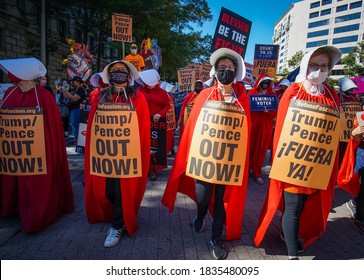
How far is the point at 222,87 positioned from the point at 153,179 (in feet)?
10.8

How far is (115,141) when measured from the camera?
10.0 ft

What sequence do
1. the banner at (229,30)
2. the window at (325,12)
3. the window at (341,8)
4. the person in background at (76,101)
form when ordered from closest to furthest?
the banner at (229,30)
the person in background at (76,101)
the window at (341,8)
the window at (325,12)

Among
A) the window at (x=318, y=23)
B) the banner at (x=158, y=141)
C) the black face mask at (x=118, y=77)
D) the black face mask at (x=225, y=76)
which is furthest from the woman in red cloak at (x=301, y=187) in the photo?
the window at (x=318, y=23)

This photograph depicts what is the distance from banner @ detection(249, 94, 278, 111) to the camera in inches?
220

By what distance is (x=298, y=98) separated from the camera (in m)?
2.78

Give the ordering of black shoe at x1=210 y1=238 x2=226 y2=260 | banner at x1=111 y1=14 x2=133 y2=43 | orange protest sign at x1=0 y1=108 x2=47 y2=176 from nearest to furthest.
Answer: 1. black shoe at x1=210 y1=238 x2=226 y2=260
2. orange protest sign at x1=0 y1=108 x2=47 y2=176
3. banner at x1=111 y1=14 x2=133 y2=43

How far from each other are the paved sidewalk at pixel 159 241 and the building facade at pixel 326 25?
232 feet

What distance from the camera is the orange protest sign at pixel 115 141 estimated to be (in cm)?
304

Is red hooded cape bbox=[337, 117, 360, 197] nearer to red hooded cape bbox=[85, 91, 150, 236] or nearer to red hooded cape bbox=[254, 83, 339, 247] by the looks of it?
red hooded cape bbox=[254, 83, 339, 247]

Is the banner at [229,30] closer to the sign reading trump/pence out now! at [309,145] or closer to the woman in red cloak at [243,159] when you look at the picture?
the woman in red cloak at [243,159]

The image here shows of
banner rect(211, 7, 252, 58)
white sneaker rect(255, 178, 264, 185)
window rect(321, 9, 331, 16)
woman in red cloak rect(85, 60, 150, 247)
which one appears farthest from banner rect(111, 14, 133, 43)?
window rect(321, 9, 331, 16)

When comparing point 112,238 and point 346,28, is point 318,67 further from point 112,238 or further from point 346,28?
point 346,28

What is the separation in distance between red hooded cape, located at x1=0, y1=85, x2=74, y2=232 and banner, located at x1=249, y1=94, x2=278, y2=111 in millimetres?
3621
